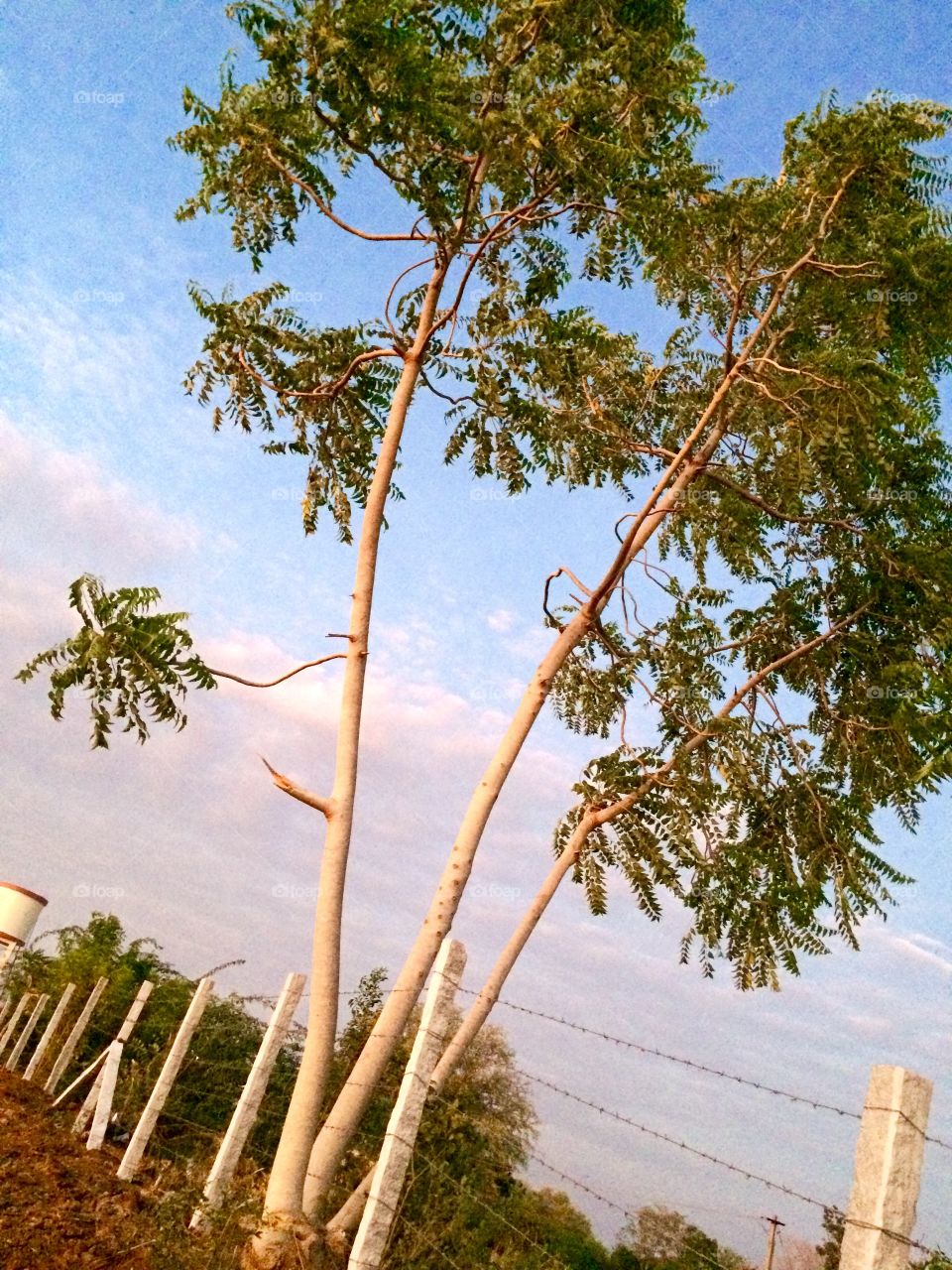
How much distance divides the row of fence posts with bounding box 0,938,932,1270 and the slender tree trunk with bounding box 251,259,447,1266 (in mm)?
348

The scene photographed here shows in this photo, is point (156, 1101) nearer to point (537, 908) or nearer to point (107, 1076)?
point (107, 1076)

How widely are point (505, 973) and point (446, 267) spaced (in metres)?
8.21

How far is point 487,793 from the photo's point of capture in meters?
9.16

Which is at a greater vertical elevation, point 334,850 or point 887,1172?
point 334,850

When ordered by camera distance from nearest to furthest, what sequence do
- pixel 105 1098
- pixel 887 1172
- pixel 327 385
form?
1. pixel 887 1172
2. pixel 105 1098
3. pixel 327 385

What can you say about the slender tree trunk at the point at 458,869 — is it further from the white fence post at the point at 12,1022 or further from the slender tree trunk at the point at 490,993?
the white fence post at the point at 12,1022

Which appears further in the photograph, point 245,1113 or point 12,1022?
point 12,1022

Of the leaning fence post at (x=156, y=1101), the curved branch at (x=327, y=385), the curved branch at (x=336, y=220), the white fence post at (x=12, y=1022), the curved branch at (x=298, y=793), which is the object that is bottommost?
the white fence post at (x=12, y=1022)

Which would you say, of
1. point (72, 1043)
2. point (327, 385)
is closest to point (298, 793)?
point (327, 385)

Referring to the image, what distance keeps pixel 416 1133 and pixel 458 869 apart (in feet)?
12.6

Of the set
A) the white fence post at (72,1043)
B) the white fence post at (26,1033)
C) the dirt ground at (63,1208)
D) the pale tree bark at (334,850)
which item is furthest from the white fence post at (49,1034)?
the pale tree bark at (334,850)

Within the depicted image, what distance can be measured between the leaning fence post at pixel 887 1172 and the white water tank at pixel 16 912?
1108 cm

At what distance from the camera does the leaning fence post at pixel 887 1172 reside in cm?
340

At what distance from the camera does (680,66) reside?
9766 millimetres
